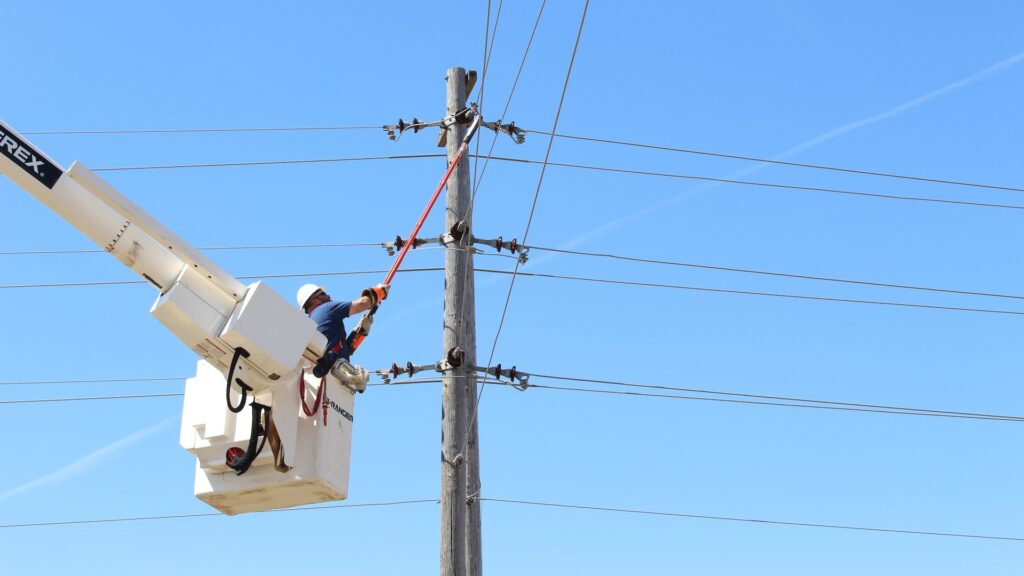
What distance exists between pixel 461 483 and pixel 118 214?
2.96 metres

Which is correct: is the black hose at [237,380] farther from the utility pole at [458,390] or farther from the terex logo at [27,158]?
the utility pole at [458,390]

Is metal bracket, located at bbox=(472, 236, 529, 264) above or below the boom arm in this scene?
above

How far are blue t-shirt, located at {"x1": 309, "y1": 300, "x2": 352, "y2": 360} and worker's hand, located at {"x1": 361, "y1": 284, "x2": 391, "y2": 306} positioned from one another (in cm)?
18

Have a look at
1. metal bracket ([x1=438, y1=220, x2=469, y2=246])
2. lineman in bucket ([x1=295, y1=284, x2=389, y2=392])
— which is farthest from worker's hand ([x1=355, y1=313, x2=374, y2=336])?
metal bracket ([x1=438, y1=220, x2=469, y2=246])

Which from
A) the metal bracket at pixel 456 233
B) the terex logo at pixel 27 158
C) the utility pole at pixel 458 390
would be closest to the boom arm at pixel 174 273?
the terex logo at pixel 27 158

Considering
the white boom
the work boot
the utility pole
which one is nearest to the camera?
the white boom

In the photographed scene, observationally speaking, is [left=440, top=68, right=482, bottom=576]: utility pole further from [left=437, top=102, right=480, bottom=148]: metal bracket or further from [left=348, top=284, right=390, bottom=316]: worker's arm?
[left=348, top=284, right=390, bottom=316]: worker's arm

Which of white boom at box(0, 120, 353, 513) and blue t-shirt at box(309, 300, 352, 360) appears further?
blue t-shirt at box(309, 300, 352, 360)

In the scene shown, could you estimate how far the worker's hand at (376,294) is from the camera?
8.40m

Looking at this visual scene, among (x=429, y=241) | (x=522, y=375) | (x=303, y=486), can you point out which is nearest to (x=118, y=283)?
(x=429, y=241)

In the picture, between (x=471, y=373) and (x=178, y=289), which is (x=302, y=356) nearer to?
(x=178, y=289)

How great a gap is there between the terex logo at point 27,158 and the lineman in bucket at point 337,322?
1.69 meters

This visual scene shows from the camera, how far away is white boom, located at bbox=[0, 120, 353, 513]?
7281 millimetres

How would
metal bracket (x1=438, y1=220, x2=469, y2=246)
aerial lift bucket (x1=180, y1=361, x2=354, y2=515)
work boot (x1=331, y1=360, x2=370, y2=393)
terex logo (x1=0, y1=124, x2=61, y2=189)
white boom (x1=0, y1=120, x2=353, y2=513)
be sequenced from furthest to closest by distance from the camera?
metal bracket (x1=438, y1=220, x2=469, y2=246) → work boot (x1=331, y1=360, x2=370, y2=393) → aerial lift bucket (x1=180, y1=361, x2=354, y2=515) → white boom (x1=0, y1=120, x2=353, y2=513) → terex logo (x1=0, y1=124, x2=61, y2=189)
